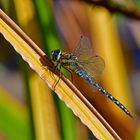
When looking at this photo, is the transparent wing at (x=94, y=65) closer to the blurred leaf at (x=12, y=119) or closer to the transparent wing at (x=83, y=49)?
the transparent wing at (x=83, y=49)

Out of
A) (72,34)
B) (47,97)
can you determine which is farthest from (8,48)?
(47,97)

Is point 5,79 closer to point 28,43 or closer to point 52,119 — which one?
point 52,119

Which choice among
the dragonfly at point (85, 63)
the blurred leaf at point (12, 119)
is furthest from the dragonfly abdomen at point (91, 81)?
the blurred leaf at point (12, 119)

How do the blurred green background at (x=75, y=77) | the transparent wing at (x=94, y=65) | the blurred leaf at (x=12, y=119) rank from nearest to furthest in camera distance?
the blurred green background at (x=75, y=77)
the blurred leaf at (x=12, y=119)
the transparent wing at (x=94, y=65)

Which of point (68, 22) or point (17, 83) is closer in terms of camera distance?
point (68, 22)

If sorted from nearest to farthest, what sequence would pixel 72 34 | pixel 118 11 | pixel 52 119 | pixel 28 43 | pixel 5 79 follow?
pixel 28 43, pixel 52 119, pixel 118 11, pixel 72 34, pixel 5 79

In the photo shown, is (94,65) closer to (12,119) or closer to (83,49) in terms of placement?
(83,49)

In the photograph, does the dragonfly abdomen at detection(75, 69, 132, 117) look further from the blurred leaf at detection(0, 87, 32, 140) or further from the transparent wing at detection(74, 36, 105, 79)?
the blurred leaf at detection(0, 87, 32, 140)
